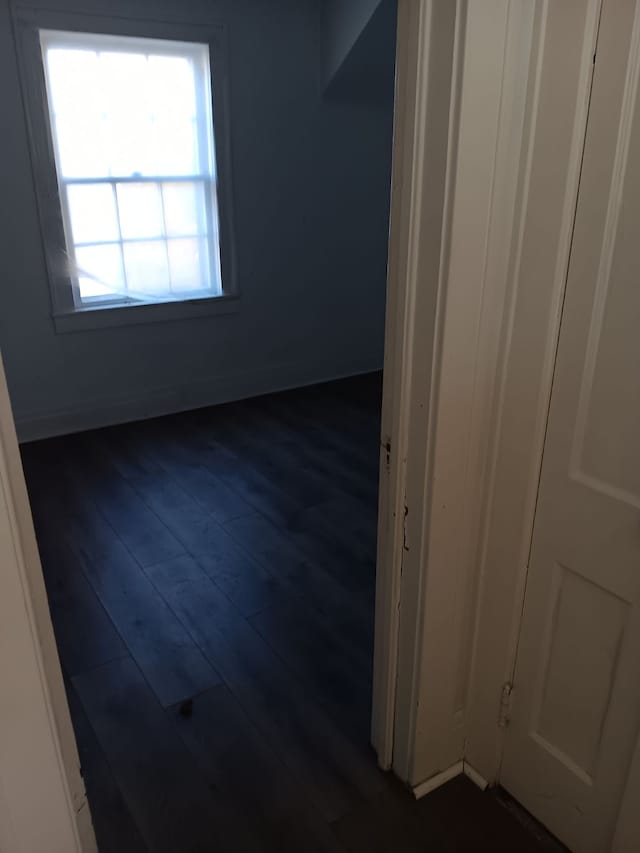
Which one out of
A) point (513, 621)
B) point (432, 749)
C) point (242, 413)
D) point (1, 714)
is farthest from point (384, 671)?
point (242, 413)

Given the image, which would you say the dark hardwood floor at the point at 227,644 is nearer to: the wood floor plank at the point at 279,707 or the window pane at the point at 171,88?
the wood floor plank at the point at 279,707

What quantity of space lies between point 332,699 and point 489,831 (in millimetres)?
573

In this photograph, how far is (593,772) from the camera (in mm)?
1472

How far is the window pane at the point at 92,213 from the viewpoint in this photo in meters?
3.72

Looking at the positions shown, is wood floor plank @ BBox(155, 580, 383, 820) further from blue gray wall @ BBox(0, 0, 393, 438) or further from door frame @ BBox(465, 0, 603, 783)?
blue gray wall @ BBox(0, 0, 393, 438)

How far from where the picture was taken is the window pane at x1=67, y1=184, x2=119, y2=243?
3723 mm

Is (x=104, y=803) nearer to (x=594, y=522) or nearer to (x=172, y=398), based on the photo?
(x=594, y=522)

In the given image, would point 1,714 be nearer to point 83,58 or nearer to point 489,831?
point 489,831

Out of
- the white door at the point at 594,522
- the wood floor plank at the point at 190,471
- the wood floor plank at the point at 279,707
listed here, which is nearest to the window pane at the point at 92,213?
the wood floor plank at the point at 190,471

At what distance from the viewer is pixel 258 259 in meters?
4.43

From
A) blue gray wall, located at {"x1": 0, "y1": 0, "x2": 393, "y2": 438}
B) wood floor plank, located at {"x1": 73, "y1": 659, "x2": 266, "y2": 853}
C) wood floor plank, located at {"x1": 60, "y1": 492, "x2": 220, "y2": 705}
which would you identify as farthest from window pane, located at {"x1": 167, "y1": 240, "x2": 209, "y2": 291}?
wood floor plank, located at {"x1": 73, "y1": 659, "x2": 266, "y2": 853}

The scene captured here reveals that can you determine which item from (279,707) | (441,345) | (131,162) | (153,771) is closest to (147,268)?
(131,162)

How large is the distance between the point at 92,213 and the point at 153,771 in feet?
9.84

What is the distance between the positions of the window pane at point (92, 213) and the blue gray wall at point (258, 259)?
0.71 feet
